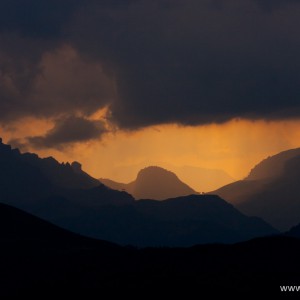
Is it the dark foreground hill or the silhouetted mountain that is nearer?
the dark foreground hill

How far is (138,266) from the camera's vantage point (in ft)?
357

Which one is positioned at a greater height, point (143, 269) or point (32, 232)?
point (32, 232)

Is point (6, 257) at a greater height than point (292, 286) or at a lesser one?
greater

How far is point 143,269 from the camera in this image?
10300cm

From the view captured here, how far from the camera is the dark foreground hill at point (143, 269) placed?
9369 cm

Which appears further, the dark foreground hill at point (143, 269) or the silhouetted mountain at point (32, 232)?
the silhouetted mountain at point (32, 232)

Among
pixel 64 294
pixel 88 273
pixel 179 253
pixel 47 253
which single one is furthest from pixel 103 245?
pixel 64 294

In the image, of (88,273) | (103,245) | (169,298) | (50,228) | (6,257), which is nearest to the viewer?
(169,298)

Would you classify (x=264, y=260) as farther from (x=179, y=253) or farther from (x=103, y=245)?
(x=103, y=245)

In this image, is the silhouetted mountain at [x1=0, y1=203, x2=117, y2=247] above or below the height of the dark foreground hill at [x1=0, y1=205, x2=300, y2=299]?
above

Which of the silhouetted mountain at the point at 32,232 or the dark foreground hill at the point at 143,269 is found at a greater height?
the silhouetted mountain at the point at 32,232

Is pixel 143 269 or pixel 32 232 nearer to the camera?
pixel 143 269

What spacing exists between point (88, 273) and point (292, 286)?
25898 mm

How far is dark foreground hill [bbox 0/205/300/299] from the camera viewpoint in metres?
93.7
